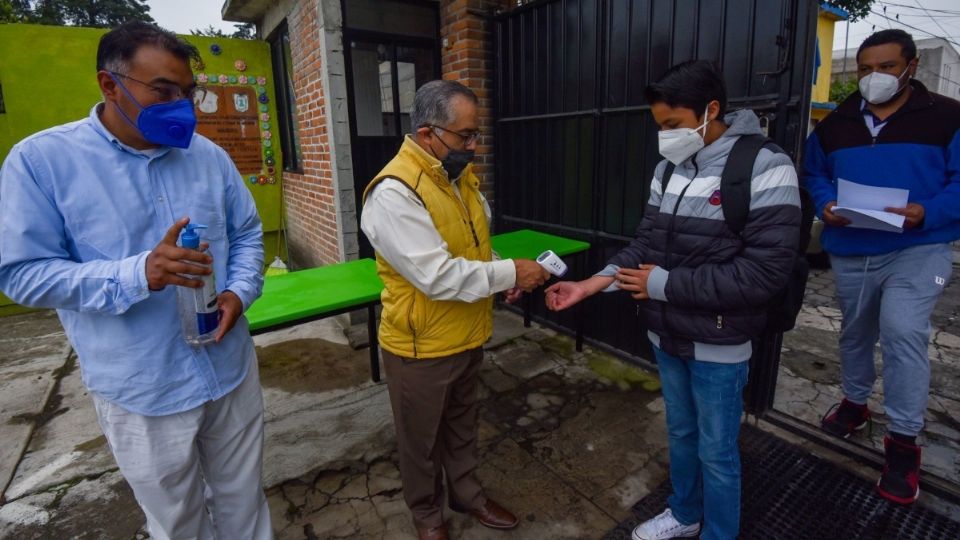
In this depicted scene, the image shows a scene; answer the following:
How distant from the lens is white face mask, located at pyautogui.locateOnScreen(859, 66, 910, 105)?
216cm

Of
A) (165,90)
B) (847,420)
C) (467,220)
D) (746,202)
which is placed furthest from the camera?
(847,420)

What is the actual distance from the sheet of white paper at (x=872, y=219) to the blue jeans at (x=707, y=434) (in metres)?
1.00

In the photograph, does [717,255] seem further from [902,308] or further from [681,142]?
[902,308]

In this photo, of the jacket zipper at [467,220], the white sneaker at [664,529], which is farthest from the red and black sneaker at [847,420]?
the jacket zipper at [467,220]

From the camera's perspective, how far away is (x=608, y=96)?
3.58 meters

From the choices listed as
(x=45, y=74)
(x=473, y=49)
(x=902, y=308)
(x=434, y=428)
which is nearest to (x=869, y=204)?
(x=902, y=308)

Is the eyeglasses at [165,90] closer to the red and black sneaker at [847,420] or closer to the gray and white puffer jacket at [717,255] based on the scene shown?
the gray and white puffer jacket at [717,255]

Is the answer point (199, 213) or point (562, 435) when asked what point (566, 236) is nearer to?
point (562, 435)

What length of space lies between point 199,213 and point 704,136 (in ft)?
5.35

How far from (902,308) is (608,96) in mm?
2157

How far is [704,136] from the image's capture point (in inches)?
67.1

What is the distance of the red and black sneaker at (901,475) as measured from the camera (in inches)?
89.8

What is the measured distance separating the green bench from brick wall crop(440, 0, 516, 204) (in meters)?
1.14

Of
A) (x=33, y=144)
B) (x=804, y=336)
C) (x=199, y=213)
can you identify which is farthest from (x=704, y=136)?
(x=804, y=336)
